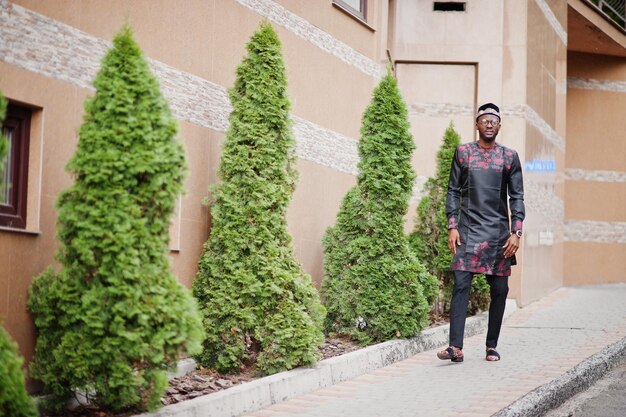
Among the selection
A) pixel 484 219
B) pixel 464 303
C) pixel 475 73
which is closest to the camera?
pixel 464 303

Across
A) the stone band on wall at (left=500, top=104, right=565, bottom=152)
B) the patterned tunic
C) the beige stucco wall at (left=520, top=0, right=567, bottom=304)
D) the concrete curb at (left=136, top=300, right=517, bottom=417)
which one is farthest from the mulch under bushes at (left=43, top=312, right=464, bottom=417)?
the beige stucco wall at (left=520, top=0, right=567, bottom=304)

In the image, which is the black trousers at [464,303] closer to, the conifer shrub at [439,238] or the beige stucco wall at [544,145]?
the conifer shrub at [439,238]

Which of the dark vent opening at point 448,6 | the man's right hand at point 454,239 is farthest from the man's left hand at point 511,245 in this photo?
the dark vent opening at point 448,6

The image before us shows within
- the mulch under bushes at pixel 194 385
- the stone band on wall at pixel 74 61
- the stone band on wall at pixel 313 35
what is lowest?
the mulch under bushes at pixel 194 385

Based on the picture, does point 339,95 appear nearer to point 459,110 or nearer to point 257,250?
point 459,110

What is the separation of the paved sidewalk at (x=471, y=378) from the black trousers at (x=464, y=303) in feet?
0.99

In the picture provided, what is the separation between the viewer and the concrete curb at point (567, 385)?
6.74 meters

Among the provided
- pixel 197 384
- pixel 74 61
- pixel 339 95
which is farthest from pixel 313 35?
pixel 197 384

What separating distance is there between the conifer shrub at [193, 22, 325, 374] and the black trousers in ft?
4.18

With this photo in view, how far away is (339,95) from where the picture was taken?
1203 cm

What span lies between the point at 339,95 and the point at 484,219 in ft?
12.6

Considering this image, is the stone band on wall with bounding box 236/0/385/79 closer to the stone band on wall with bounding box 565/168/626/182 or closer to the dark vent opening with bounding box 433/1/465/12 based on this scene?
the dark vent opening with bounding box 433/1/465/12

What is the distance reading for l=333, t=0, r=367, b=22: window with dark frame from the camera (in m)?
12.2

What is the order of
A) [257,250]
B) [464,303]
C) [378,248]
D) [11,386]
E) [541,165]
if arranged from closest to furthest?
[11,386] < [257,250] < [464,303] < [378,248] < [541,165]
